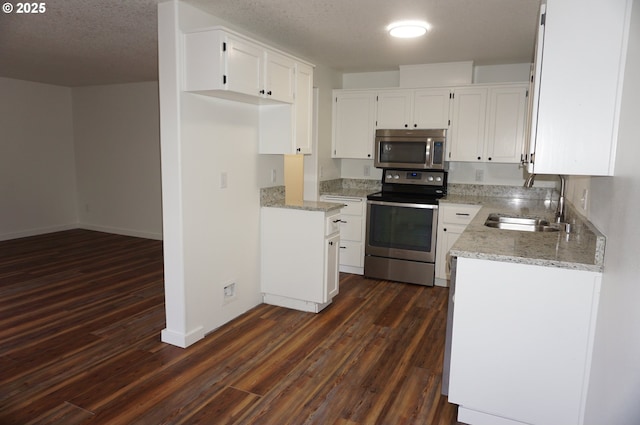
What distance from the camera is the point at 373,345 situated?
3.16m

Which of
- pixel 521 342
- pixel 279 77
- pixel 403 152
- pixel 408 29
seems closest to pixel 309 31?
pixel 279 77

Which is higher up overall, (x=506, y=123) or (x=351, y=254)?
(x=506, y=123)

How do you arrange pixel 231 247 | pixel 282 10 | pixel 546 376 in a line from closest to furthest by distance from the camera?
pixel 546 376 < pixel 282 10 < pixel 231 247

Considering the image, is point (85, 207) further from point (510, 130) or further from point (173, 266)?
point (510, 130)

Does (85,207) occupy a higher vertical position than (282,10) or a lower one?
A: lower

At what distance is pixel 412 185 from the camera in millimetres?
4977

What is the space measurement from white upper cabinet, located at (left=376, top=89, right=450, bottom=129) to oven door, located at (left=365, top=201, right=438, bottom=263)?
96 cm

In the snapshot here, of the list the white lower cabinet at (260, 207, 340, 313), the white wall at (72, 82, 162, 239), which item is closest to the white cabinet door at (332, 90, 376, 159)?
the white lower cabinet at (260, 207, 340, 313)

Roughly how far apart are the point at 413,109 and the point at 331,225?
6.14 ft

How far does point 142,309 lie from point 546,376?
3.16 m

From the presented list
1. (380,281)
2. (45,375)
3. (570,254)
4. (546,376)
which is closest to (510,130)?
(380,281)

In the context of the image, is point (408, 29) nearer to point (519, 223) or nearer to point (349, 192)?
point (519, 223)

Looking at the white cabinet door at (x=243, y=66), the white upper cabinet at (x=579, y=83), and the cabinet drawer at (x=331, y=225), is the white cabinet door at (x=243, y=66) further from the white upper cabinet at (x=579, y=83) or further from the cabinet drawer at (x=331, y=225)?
the white upper cabinet at (x=579, y=83)

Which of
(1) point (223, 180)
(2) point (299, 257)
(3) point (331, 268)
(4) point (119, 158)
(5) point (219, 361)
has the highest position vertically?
(4) point (119, 158)
